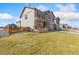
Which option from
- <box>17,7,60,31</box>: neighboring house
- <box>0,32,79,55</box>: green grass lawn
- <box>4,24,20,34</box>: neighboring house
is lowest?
<box>0,32,79,55</box>: green grass lawn

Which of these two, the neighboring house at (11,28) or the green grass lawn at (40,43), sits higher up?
the neighboring house at (11,28)

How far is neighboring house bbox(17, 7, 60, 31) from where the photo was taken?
2.11 meters

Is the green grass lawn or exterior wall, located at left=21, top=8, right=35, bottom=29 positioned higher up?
exterior wall, located at left=21, top=8, right=35, bottom=29

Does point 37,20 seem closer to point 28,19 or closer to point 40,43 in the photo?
point 28,19

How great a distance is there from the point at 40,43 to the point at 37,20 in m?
0.23

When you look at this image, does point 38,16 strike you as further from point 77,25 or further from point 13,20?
point 77,25

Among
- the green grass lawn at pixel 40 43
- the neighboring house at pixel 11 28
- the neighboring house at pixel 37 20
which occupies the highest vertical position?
the neighboring house at pixel 37 20

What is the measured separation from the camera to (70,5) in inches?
81.1

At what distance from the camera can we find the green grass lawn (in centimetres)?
208

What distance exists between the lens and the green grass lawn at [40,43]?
2.08m

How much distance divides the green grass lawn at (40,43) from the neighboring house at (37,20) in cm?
8

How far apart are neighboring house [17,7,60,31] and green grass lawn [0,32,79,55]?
79 millimetres

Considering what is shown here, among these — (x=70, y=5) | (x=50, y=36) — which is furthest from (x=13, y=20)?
(x=70, y=5)

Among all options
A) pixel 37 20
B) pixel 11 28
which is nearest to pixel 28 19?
pixel 37 20
